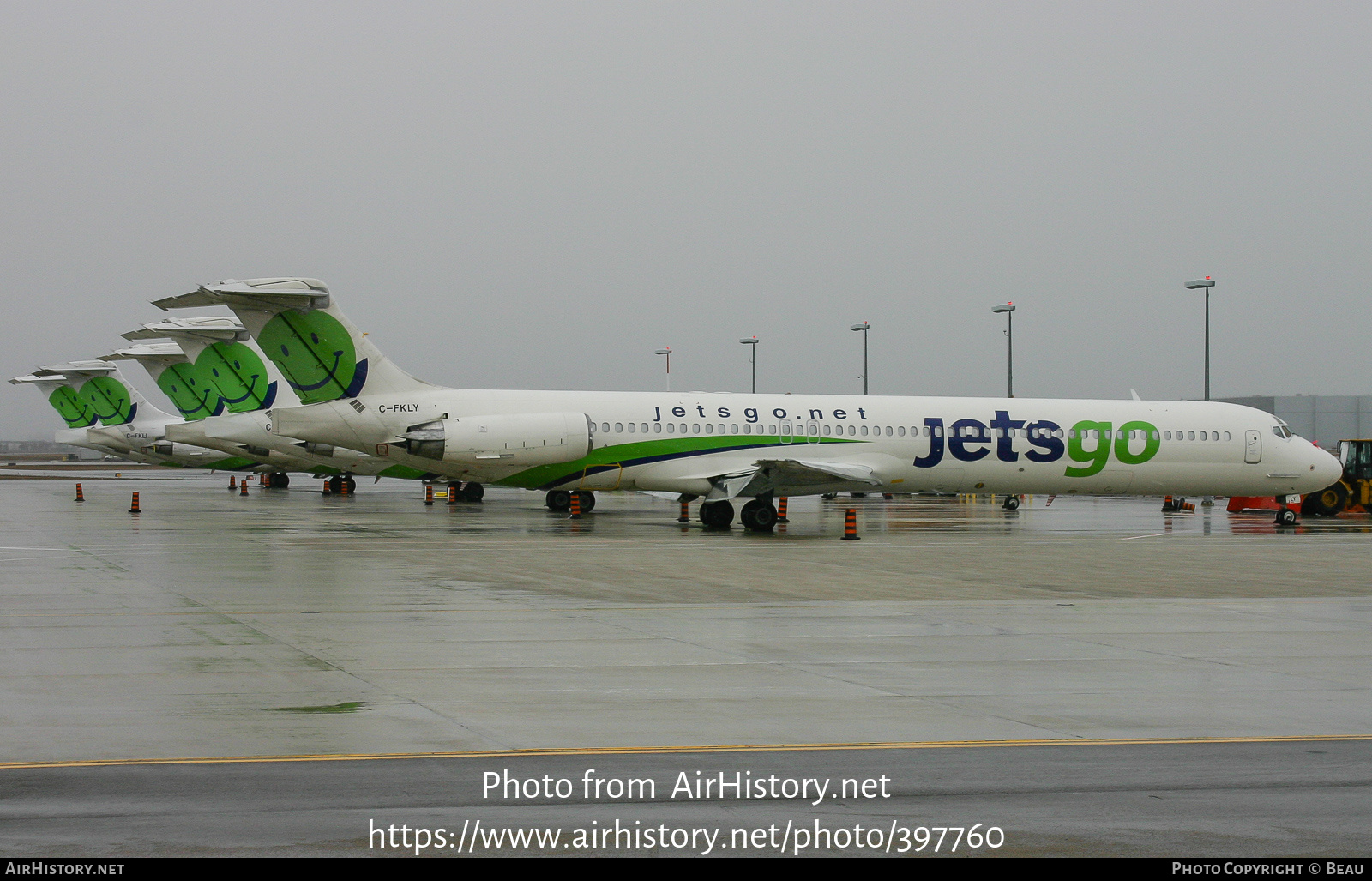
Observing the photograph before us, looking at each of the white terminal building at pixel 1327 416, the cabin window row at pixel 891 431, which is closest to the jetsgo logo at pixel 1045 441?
the cabin window row at pixel 891 431

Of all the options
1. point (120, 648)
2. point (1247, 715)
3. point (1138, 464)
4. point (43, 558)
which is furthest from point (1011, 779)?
point (1138, 464)

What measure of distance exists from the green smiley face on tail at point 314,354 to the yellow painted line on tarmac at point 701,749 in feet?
73.6

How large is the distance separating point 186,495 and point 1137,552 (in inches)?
1350

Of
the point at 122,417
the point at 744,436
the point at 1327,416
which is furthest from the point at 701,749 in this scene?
the point at 1327,416

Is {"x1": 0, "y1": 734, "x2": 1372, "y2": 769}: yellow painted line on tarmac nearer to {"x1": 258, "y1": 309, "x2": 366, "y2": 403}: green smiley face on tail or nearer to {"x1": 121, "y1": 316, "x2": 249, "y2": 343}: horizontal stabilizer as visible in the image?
{"x1": 258, "y1": 309, "x2": 366, "y2": 403}: green smiley face on tail

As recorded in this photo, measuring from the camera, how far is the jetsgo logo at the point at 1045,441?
1227 inches

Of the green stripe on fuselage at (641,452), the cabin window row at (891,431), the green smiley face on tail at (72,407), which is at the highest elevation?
the green smiley face on tail at (72,407)

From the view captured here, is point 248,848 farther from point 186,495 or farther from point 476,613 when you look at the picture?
point 186,495

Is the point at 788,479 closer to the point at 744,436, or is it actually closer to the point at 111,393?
the point at 744,436

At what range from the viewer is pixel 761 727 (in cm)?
849

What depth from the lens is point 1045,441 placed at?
31406 millimetres

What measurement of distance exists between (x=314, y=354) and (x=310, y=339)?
0.36 metres

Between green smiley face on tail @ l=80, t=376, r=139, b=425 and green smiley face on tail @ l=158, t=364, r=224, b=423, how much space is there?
914cm

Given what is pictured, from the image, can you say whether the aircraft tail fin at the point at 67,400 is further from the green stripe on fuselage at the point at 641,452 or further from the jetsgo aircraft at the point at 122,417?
the green stripe on fuselage at the point at 641,452
